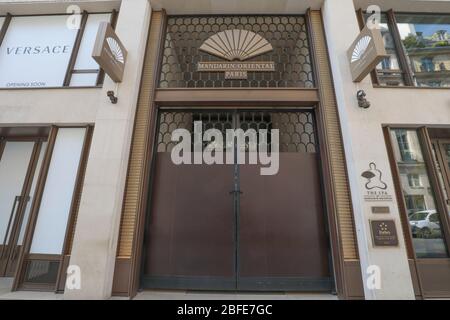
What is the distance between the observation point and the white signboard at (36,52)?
501cm

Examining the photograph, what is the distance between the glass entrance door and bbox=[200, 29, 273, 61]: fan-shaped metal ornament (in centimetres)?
419

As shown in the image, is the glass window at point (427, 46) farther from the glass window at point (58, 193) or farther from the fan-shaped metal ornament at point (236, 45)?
the glass window at point (58, 193)

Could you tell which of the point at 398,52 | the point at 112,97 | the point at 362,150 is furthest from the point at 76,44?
the point at 398,52

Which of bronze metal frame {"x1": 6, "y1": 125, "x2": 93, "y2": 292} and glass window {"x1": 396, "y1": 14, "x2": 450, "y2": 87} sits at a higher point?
glass window {"x1": 396, "y1": 14, "x2": 450, "y2": 87}

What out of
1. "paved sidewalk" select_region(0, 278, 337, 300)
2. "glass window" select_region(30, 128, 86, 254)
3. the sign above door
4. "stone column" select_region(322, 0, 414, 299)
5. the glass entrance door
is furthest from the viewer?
the sign above door

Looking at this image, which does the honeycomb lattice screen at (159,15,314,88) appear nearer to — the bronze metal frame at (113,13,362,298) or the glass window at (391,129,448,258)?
the bronze metal frame at (113,13,362,298)

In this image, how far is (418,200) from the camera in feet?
13.3

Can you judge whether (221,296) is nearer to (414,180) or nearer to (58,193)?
(58,193)

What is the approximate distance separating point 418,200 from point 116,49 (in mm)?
5856

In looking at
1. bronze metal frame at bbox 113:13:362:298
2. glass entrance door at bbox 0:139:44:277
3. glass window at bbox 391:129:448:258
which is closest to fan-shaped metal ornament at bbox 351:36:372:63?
bronze metal frame at bbox 113:13:362:298

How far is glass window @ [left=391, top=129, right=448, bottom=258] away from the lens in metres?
3.89

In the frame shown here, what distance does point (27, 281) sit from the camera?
393 cm

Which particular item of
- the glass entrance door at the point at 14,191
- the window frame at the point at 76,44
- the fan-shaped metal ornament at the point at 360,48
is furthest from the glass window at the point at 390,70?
the glass entrance door at the point at 14,191

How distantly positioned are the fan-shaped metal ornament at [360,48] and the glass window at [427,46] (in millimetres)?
1753
